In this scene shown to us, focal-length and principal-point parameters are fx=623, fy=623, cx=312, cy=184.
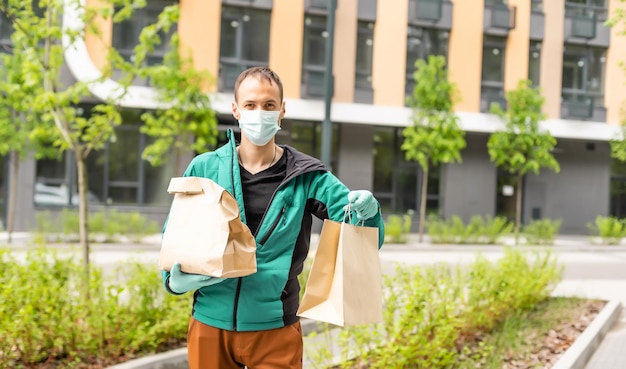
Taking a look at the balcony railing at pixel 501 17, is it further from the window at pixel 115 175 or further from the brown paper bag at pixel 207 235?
the brown paper bag at pixel 207 235

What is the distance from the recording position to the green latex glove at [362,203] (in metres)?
2.28

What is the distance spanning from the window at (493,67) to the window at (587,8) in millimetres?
3358

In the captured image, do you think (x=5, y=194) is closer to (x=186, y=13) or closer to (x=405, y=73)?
(x=186, y=13)

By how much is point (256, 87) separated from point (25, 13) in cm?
468

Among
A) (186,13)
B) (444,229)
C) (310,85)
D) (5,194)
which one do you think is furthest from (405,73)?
(5,194)

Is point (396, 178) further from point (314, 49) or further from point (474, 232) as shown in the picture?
point (314, 49)

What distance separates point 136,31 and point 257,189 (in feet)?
67.9

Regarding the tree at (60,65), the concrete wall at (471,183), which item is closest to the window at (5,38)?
the tree at (60,65)

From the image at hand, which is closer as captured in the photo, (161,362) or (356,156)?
A: (161,362)

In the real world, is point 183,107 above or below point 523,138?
above

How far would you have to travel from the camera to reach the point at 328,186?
8.06 ft

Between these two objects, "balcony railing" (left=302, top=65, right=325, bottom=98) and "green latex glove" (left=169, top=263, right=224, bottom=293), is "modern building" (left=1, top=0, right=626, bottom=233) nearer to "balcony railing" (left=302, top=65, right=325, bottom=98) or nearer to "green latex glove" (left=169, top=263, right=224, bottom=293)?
"balcony railing" (left=302, top=65, right=325, bottom=98)

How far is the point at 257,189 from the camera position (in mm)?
2408

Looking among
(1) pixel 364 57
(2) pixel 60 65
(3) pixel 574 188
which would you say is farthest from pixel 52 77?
(3) pixel 574 188
